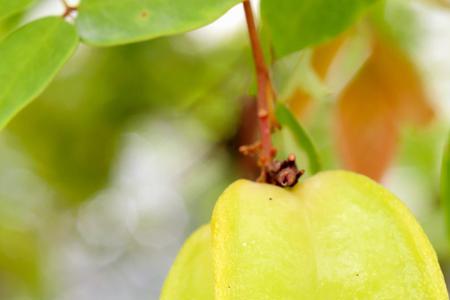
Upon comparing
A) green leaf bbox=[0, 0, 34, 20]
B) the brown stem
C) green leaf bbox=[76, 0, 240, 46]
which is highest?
green leaf bbox=[0, 0, 34, 20]

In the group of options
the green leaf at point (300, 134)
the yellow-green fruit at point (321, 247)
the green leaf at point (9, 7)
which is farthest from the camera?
the green leaf at point (300, 134)

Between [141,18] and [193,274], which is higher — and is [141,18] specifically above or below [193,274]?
above

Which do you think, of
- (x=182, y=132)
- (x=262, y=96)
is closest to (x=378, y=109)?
(x=182, y=132)

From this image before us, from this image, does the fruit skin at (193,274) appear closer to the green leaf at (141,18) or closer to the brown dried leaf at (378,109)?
the green leaf at (141,18)

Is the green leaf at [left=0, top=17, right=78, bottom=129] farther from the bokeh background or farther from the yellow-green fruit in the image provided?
the bokeh background

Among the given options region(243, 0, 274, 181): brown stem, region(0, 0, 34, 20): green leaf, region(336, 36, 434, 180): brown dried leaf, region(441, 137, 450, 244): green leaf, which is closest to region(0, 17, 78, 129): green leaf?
region(0, 0, 34, 20): green leaf

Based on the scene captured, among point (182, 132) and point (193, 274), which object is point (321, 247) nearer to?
point (193, 274)

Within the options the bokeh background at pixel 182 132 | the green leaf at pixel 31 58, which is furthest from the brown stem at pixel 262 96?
the bokeh background at pixel 182 132
